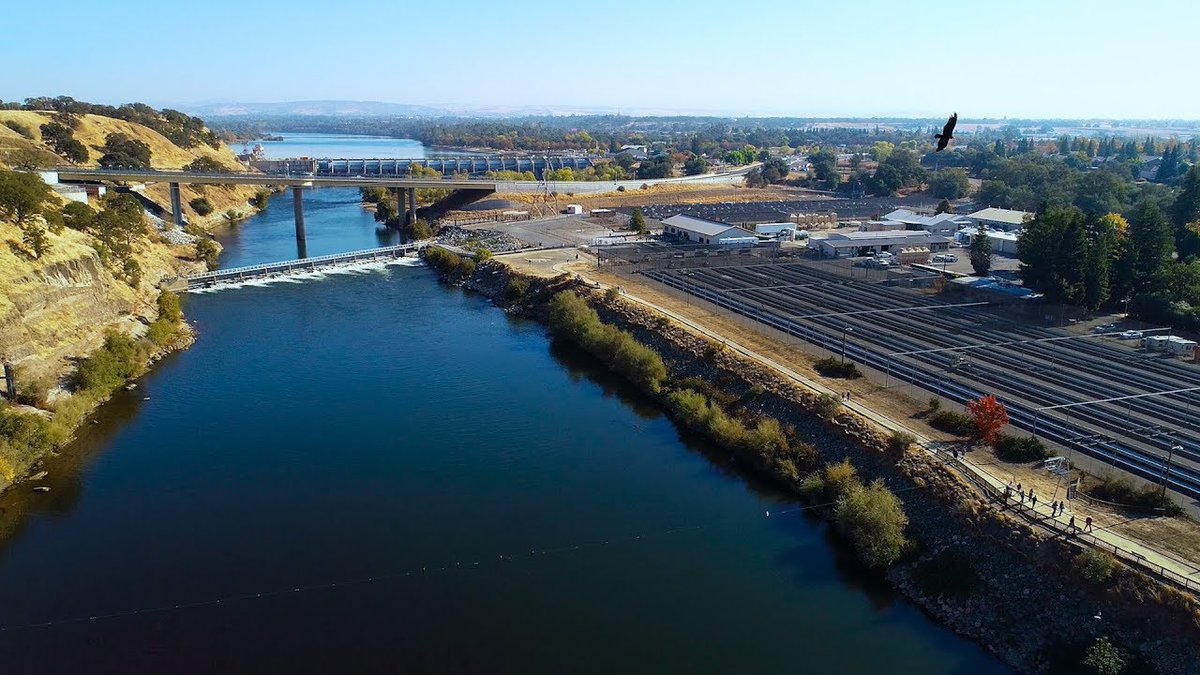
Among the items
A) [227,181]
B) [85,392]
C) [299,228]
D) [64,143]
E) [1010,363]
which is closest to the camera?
[85,392]

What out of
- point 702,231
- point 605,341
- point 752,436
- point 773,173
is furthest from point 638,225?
point 773,173

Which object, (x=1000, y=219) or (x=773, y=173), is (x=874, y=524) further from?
(x=773, y=173)

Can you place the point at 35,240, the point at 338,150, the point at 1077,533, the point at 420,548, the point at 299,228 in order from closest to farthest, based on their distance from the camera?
the point at 1077,533, the point at 420,548, the point at 35,240, the point at 299,228, the point at 338,150

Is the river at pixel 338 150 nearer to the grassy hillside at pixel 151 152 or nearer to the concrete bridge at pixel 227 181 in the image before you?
the grassy hillside at pixel 151 152

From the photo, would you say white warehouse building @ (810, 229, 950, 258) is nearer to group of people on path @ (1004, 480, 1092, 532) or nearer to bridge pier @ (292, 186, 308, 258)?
group of people on path @ (1004, 480, 1092, 532)

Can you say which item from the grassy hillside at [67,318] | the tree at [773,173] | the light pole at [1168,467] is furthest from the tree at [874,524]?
the tree at [773,173]
